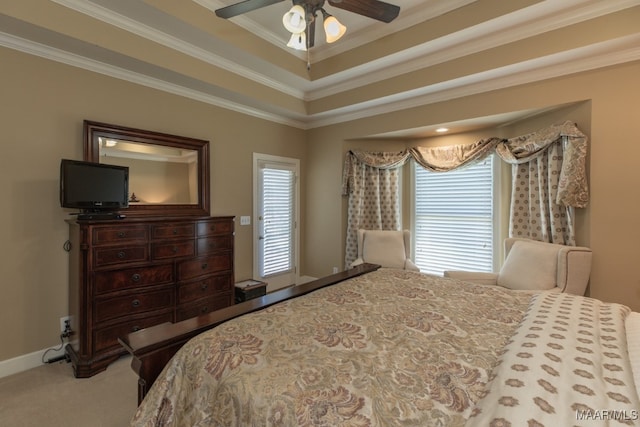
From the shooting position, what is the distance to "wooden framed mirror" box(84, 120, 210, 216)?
2.69 m

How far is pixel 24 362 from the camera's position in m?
2.33

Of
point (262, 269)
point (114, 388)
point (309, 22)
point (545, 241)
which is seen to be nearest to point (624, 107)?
point (545, 241)

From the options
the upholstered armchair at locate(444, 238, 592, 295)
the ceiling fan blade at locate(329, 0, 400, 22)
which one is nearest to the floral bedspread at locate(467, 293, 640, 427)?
the upholstered armchair at locate(444, 238, 592, 295)

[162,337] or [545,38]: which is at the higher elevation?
[545,38]

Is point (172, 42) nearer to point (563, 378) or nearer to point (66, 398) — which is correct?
point (66, 398)

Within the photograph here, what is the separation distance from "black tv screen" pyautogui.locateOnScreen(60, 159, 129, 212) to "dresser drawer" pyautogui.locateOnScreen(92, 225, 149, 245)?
26cm

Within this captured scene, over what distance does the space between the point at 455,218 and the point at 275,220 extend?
261 centimetres

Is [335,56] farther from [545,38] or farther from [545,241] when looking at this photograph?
[545,241]

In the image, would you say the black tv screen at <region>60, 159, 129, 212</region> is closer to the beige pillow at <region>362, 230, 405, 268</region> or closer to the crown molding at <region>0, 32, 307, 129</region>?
the crown molding at <region>0, 32, 307, 129</region>

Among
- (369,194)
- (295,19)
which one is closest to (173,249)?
(295,19)

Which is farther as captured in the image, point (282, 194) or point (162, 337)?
point (282, 194)

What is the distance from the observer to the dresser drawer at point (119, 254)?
2.29m

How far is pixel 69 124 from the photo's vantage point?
8.27 feet

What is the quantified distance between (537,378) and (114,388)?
2.72 meters
